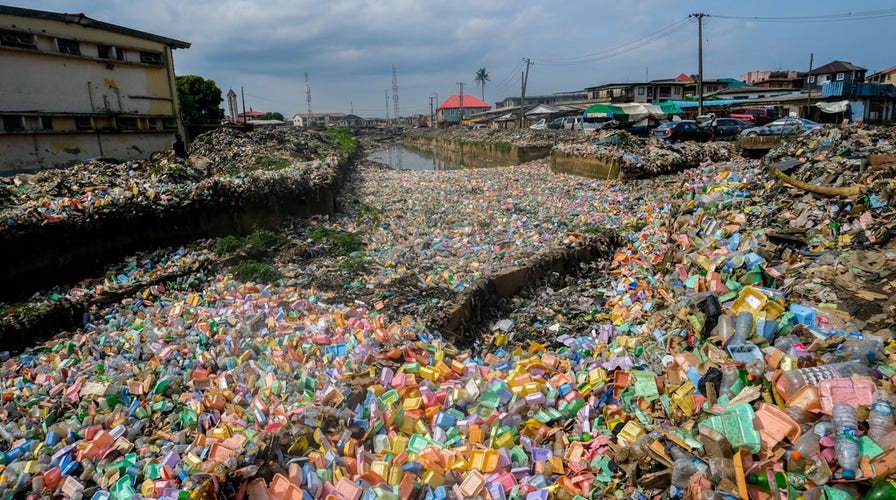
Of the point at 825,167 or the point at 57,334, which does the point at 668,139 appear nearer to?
the point at 825,167

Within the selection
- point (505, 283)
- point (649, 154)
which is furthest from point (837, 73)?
point (505, 283)

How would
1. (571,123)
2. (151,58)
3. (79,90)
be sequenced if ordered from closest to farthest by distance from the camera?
1. (79,90)
2. (151,58)
3. (571,123)

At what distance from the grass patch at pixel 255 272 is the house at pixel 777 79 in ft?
150

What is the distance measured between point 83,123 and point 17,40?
2.24 metres

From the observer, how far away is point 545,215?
32.4ft

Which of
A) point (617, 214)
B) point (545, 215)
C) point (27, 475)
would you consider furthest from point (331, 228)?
point (27, 475)

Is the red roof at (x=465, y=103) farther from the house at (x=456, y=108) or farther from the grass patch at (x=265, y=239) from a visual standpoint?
the grass patch at (x=265, y=239)

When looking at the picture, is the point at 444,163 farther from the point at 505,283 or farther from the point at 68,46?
the point at 505,283

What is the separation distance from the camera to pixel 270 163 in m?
12.5

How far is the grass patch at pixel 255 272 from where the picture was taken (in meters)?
6.63

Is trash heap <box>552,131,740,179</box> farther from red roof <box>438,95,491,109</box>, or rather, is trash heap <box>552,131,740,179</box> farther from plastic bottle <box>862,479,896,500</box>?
red roof <box>438,95,491,109</box>

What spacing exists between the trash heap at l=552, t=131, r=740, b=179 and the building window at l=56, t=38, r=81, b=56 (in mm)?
14186

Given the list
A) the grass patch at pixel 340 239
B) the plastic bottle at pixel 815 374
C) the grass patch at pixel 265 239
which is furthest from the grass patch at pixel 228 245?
the plastic bottle at pixel 815 374

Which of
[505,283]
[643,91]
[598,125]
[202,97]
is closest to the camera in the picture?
[505,283]
